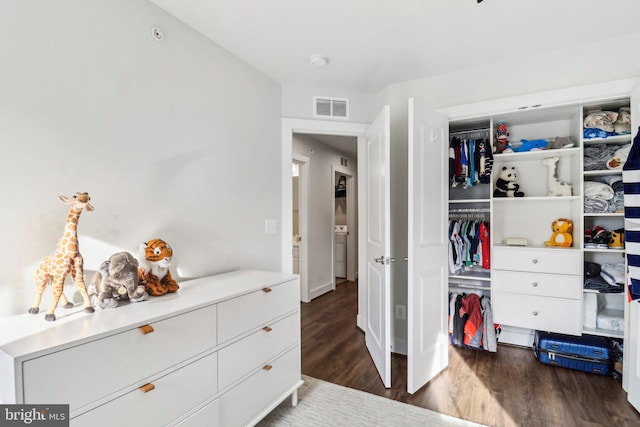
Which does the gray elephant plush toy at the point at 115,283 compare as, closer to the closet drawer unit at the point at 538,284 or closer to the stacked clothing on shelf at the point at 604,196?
the closet drawer unit at the point at 538,284

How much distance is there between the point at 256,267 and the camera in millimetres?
2451

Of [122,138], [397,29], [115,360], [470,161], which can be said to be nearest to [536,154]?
[470,161]

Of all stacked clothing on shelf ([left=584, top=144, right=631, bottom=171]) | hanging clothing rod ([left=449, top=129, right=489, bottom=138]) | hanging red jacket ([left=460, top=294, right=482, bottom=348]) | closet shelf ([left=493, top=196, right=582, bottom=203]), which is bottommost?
hanging red jacket ([left=460, top=294, right=482, bottom=348])

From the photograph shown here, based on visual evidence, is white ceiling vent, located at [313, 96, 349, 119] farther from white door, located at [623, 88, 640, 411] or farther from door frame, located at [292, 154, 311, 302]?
white door, located at [623, 88, 640, 411]

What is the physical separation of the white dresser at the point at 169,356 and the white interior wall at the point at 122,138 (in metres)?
0.35

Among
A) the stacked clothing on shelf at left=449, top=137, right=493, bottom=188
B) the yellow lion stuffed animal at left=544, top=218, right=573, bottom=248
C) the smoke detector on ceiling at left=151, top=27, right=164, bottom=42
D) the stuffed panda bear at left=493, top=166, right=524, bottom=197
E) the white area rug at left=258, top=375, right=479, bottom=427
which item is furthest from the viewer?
the stuffed panda bear at left=493, top=166, right=524, bottom=197

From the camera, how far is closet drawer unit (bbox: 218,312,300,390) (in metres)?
1.48

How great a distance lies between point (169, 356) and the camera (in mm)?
1223

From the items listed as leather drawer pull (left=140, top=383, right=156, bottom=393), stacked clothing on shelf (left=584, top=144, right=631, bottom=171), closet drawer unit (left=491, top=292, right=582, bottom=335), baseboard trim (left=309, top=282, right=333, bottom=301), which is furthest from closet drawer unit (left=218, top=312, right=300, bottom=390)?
stacked clothing on shelf (left=584, top=144, right=631, bottom=171)

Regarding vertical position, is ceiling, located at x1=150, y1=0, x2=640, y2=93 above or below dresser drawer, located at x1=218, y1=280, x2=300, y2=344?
above

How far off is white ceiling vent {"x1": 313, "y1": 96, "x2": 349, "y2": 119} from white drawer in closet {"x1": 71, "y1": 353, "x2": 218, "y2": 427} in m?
2.21

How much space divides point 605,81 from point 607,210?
993 mm

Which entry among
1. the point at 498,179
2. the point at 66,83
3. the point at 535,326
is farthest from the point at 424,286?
the point at 66,83

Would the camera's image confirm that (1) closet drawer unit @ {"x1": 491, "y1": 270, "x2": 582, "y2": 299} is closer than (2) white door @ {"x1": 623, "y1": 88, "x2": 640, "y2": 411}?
No
